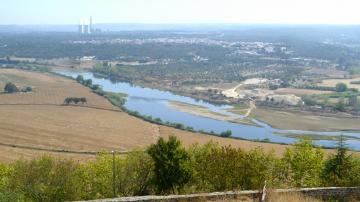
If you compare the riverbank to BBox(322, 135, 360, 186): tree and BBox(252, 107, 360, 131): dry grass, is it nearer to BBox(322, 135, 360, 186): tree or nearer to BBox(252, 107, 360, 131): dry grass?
BBox(252, 107, 360, 131): dry grass

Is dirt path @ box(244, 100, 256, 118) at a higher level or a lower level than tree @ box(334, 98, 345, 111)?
lower

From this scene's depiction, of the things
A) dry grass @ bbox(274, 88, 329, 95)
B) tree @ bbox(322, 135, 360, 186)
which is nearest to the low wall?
tree @ bbox(322, 135, 360, 186)

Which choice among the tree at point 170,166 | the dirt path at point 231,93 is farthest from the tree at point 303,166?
the dirt path at point 231,93

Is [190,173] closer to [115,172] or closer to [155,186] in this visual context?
[155,186]

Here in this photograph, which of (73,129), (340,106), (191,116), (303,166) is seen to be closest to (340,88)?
(340,106)

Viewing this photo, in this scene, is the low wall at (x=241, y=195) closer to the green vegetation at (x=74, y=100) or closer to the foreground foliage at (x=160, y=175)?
the foreground foliage at (x=160, y=175)
